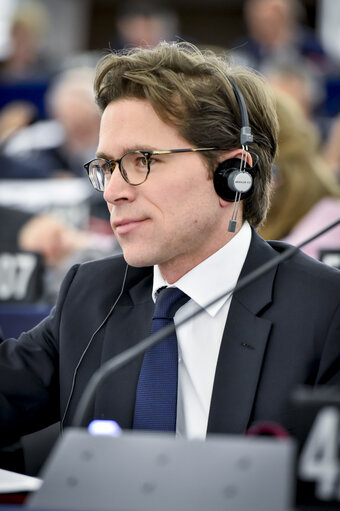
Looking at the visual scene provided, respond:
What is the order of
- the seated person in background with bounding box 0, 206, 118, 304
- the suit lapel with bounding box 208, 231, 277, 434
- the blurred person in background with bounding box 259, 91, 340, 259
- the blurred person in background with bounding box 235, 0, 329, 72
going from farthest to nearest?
the blurred person in background with bounding box 235, 0, 329, 72 < the seated person in background with bounding box 0, 206, 118, 304 < the blurred person in background with bounding box 259, 91, 340, 259 < the suit lapel with bounding box 208, 231, 277, 434

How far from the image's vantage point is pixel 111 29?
1050cm

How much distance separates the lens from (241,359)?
52.6 inches

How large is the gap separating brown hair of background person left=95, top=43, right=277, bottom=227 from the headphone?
0.02 metres

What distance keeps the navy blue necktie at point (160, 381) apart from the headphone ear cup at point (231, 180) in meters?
0.19

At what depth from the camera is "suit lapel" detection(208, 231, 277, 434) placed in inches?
51.1

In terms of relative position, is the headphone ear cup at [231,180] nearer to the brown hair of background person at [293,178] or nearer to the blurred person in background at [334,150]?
the brown hair of background person at [293,178]

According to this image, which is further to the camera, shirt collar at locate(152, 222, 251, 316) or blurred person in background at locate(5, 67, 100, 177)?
blurred person in background at locate(5, 67, 100, 177)

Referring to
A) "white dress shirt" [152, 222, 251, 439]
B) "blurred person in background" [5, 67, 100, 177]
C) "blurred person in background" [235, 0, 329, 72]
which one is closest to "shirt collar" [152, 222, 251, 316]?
"white dress shirt" [152, 222, 251, 439]

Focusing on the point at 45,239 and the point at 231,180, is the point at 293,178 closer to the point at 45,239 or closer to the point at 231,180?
the point at 45,239

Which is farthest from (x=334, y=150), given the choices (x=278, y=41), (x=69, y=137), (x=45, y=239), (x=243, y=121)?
Result: (x=243, y=121)

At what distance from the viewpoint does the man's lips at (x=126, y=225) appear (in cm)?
138

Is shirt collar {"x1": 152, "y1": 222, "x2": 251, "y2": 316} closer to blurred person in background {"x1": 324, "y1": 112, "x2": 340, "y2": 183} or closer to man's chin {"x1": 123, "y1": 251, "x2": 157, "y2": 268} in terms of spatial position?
man's chin {"x1": 123, "y1": 251, "x2": 157, "y2": 268}

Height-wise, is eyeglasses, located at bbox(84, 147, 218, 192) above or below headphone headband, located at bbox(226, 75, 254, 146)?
below

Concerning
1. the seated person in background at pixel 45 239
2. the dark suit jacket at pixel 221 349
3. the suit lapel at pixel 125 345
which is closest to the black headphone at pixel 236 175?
the dark suit jacket at pixel 221 349
